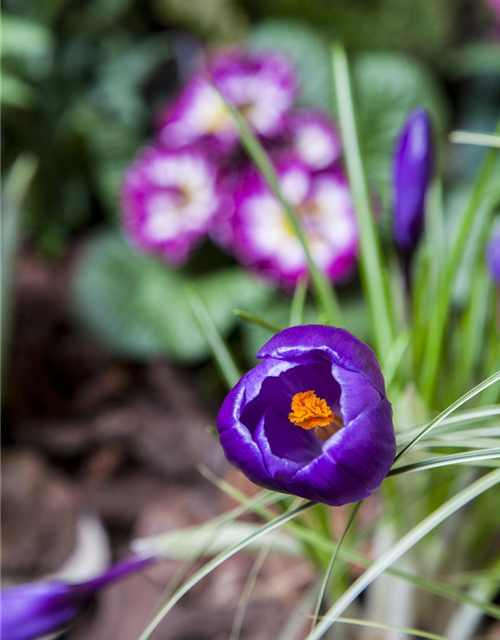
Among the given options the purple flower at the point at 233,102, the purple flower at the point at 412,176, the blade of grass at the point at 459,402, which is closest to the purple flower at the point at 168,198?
the purple flower at the point at 233,102

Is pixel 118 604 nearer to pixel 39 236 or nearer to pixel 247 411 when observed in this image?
pixel 247 411

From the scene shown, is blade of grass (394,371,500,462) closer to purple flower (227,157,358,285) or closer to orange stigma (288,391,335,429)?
orange stigma (288,391,335,429)

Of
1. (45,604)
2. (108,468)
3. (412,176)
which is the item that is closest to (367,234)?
(412,176)

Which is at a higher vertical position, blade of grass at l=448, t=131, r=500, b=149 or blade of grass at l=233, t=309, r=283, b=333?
blade of grass at l=448, t=131, r=500, b=149

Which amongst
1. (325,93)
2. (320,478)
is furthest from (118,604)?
(325,93)

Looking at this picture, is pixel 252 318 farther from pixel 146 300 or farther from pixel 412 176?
pixel 146 300

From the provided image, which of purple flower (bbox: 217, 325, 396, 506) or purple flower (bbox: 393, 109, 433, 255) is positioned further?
purple flower (bbox: 393, 109, 433, 255)

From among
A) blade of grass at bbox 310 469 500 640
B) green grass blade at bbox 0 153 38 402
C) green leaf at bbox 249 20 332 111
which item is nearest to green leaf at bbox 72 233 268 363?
green grass blade at bbox 0 153 38 402
